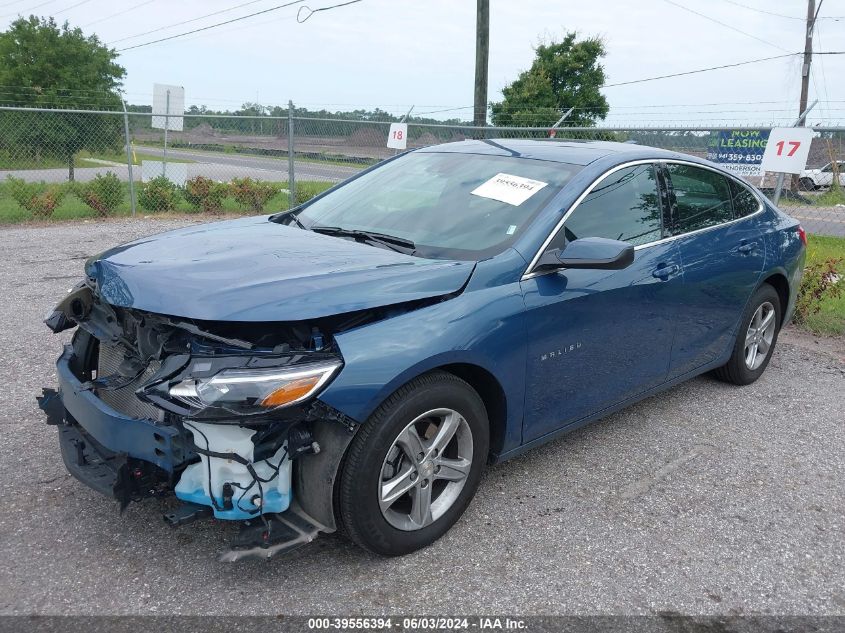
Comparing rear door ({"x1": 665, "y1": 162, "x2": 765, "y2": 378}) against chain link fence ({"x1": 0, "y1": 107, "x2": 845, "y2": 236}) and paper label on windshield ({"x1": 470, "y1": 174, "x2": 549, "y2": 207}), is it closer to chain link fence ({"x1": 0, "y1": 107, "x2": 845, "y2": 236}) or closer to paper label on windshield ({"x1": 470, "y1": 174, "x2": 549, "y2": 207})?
paper label on windshield ({"x1": 470, "y1": 174, "x2": 549, "y2": 207})

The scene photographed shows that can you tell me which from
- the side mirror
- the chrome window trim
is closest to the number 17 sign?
the chrome window trim

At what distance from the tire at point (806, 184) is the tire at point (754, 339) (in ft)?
16.8

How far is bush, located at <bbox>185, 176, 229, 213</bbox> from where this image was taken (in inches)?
531

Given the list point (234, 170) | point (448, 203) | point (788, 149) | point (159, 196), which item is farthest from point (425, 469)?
point (234, 170)

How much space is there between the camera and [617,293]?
3646 mm

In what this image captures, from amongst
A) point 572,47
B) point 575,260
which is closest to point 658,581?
point 575,260

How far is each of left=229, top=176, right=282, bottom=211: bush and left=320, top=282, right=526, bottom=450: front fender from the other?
37.3ft

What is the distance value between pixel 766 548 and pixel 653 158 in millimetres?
2171

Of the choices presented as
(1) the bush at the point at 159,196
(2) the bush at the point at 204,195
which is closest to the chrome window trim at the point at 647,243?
(2) the bush at the point at 204,195

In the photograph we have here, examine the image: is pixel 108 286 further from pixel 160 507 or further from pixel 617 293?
pixel 617 293

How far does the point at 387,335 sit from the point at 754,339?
3477 mm

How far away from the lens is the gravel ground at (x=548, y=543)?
8.90ft

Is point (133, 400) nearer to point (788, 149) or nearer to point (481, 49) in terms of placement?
point (788, 149)

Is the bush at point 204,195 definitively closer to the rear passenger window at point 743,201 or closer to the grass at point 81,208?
the grass at point 81,208
